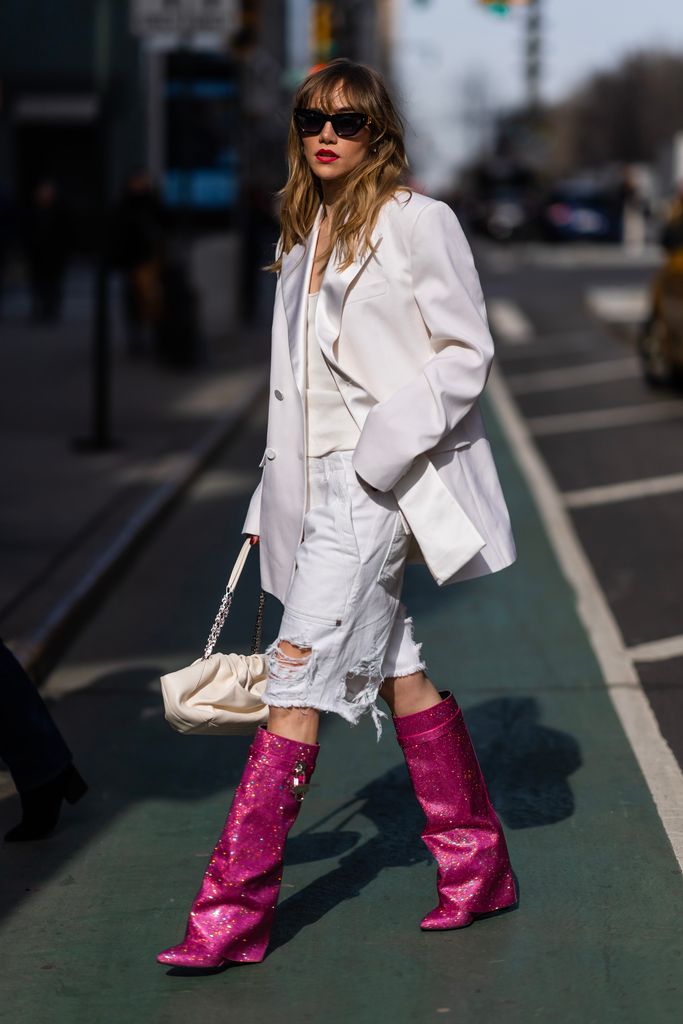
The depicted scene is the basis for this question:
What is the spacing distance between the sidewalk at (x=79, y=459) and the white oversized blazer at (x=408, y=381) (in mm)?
2906

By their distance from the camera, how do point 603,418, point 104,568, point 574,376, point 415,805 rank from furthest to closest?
point 574,376 < point 603,418 < point 104,568 < point 415,805

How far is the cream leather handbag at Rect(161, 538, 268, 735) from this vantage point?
377cm

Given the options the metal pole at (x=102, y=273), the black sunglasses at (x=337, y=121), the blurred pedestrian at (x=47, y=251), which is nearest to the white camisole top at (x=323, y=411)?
the black sunglasses at (x=337, y=121)

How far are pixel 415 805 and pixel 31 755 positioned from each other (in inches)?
43.3

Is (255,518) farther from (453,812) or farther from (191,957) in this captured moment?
(191,957)

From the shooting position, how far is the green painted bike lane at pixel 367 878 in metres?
3.68

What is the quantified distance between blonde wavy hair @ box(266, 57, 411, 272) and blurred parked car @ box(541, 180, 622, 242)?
155 feet

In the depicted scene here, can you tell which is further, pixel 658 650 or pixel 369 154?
pixel 658 650

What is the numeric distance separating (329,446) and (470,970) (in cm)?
117

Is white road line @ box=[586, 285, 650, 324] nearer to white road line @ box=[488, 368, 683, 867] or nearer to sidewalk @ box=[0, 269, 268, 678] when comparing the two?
sidewalk @ box=[0, 269, 268, 678]

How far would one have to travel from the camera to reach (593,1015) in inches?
140

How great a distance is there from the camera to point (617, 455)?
12070mm

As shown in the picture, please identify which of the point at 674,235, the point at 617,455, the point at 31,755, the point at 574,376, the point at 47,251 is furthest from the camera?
the point at 47,251

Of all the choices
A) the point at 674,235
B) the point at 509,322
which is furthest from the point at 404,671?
the point at 509,322
